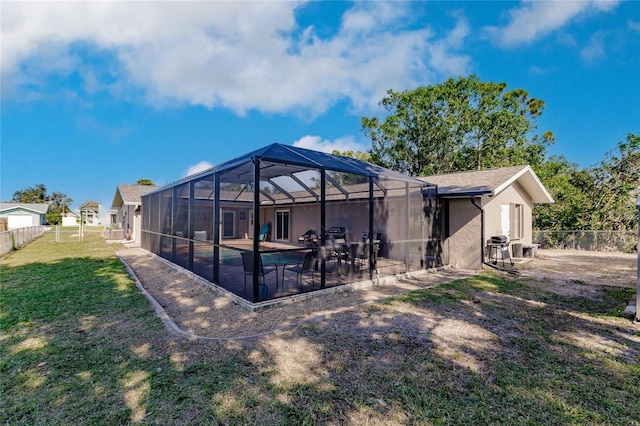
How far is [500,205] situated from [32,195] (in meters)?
79.2

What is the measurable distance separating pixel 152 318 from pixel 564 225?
62.5ft

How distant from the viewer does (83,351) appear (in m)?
3.63

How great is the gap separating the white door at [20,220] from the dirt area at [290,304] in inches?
1486

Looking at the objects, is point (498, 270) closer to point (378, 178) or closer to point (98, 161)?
point (378, 178)

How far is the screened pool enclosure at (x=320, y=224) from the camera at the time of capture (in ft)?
19.8

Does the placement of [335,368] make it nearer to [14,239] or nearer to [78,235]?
[14,239]

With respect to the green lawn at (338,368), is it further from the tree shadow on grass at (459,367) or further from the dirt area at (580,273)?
the dirt area at (580,273)

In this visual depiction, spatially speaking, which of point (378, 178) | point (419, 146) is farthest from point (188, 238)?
point (419, 146)

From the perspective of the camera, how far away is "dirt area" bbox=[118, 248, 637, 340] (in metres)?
4.61

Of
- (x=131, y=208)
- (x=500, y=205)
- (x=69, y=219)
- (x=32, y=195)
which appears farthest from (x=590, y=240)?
(x=32, y=195)

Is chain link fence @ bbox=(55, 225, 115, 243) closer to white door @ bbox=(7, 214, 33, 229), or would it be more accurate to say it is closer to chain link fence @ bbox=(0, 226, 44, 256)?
chain link fence @ bbox=(0, 226, 44, 256)

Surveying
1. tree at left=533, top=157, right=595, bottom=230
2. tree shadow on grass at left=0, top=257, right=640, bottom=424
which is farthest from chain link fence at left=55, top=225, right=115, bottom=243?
tree at left=533, top=157, right=595, bottom=230

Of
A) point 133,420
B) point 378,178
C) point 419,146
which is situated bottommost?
point 133,420

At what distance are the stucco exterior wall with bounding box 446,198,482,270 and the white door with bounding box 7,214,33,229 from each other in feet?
154
